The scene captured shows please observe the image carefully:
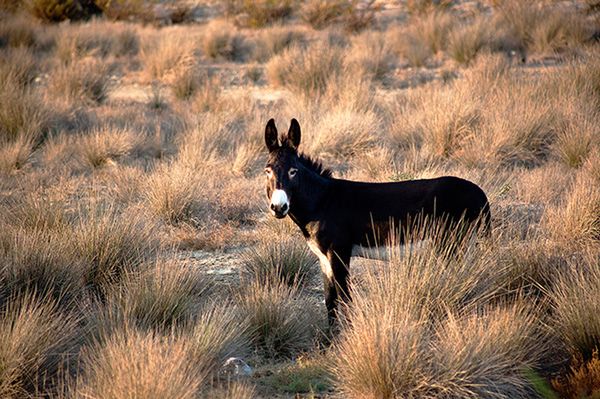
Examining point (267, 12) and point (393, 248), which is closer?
point (393, 248)

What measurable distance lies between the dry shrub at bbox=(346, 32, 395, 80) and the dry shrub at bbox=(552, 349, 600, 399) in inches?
462

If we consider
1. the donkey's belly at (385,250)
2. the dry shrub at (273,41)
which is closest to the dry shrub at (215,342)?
the donkey's belly at (385,250)

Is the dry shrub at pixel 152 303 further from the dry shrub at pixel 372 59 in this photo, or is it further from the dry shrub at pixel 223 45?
the dry shrub at pixel 223 45

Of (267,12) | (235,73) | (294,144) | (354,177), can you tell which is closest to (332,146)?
(354,177)

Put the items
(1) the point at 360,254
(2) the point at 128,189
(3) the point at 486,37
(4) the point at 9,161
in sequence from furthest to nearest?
1. (3) the point at 486,37
2. (4) the point at 9,161
3. (2) the point at 128,189
4. (1) the point at 360,254

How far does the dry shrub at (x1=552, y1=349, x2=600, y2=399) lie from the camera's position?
205 inches

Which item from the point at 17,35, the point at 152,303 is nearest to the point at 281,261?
the point at 152,303

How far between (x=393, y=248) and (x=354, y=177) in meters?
5.23

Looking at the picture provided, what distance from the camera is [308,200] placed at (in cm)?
656

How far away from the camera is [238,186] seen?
36.3 feet

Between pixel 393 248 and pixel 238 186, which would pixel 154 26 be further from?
pixel 393 248

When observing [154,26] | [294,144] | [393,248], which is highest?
[294,144]

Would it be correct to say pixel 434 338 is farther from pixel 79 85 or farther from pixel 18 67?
pixel 18 67

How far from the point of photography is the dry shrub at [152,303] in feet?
20.2
